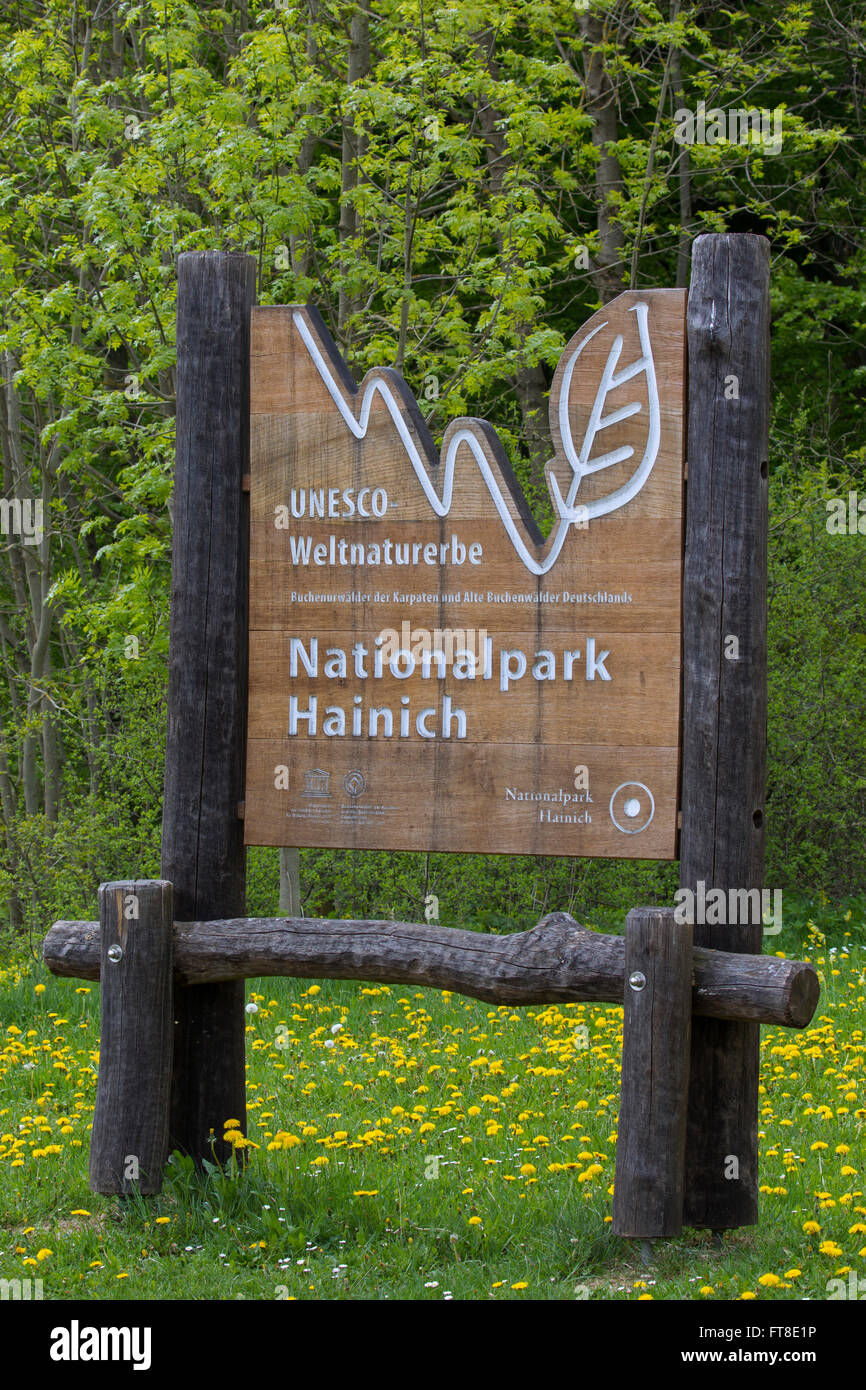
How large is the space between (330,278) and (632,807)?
6.57m

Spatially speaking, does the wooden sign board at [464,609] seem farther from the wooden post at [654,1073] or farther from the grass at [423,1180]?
the grass at [423,1180]

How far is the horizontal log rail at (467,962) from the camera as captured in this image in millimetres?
4141

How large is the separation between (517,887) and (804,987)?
5833 mm

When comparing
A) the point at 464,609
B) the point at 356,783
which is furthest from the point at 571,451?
the point at 356,783

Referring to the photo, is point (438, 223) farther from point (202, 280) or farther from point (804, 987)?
point (804, 987)

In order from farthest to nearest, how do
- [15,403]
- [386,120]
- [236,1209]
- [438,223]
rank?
1. [15,403]
2. [438,223]
3. [386,120]
4. [236,1209]

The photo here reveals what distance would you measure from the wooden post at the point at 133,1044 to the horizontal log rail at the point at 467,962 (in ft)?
0.39

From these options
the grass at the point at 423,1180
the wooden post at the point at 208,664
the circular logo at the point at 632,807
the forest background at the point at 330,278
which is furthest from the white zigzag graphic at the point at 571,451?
the forest background at the point at 330,278

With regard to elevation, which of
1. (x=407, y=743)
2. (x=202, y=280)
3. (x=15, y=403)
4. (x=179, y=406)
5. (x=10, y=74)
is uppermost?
(x=10, y=74)

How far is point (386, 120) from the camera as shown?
8422 mm

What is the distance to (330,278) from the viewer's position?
997cm

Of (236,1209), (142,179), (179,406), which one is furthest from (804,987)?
(142,179)

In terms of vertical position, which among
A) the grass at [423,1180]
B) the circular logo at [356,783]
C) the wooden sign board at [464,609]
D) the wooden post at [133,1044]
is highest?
the wooden sign board at [464,609]

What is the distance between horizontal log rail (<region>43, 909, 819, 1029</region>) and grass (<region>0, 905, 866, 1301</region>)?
65 cm
